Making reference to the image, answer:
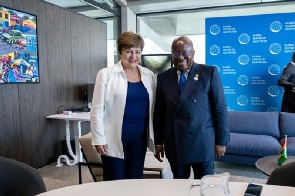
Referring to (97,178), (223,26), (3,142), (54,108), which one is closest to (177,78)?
(97,178)

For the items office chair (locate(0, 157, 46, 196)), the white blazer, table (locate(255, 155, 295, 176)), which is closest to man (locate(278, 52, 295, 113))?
table (locate(255, 155, 295, 176))

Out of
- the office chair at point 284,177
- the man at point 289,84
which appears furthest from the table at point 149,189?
the man at point 289,84

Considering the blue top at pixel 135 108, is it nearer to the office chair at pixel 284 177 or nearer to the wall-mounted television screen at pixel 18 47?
the office chair at pixel 284 177

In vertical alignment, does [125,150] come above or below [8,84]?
below

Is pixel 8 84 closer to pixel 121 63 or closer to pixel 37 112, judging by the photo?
pixel 37 112

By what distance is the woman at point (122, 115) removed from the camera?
1.78 meters

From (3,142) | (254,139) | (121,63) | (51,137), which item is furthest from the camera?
(51,137)

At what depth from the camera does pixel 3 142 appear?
3.37 meters

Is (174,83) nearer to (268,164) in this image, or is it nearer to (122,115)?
(122,115)

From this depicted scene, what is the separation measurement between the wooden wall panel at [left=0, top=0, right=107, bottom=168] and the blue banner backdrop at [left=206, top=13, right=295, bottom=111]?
7.79 ft

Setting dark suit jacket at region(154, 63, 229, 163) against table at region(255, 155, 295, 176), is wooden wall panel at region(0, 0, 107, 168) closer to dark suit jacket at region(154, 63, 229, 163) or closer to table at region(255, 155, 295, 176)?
dark suit jacket at region(154, 63, 229, 163)

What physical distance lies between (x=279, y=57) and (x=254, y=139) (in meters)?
1.89

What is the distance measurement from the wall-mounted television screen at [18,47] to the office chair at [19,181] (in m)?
2.27

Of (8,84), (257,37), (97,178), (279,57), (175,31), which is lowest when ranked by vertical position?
(97,178)
